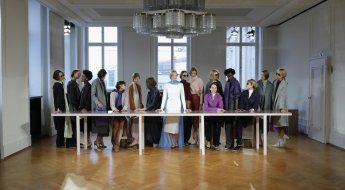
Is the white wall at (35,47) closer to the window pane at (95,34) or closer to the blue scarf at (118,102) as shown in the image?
the blue scarf at (118,102)

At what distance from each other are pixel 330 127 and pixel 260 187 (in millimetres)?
4037

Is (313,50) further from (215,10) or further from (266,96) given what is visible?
(215,10)

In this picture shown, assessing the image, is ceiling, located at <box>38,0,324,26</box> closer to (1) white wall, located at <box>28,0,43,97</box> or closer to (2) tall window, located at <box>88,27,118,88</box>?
(1) white wall, located at <box>28,0,43,97</box>

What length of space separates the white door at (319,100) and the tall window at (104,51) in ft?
21.1

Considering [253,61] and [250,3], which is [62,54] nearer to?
[250,3]

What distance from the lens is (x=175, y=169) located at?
5.54 metres

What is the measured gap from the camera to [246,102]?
7086 mm

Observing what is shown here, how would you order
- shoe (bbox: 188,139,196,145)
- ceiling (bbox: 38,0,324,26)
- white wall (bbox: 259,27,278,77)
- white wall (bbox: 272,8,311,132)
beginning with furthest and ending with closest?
1. white wall (bbox: 259,27,278,77)
2. white wall (bbox: 272,8,311,132)
3. ceiling (bbox: 38,0,324,26)
4. shoe (bbox: 188,139,196,145)

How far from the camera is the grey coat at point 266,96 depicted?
7.47 meters

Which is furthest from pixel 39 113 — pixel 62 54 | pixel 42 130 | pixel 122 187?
pixel 122 187

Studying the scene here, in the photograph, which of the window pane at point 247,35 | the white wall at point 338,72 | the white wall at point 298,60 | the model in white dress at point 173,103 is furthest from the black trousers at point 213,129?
the window pane at point 247,35

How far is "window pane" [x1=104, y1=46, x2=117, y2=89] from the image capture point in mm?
12461

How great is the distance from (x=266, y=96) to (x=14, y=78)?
4918mm

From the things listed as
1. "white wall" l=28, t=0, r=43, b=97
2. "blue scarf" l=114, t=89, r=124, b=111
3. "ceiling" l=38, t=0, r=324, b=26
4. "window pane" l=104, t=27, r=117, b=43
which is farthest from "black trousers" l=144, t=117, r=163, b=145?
"window pane" l=104, t=27, r=117, b=43
